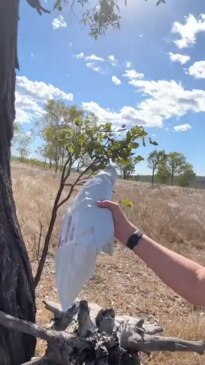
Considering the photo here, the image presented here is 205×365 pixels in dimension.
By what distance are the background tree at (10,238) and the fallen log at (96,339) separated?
159 mm

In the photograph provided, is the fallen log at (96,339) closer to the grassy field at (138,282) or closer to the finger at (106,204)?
the finger at (106,204)

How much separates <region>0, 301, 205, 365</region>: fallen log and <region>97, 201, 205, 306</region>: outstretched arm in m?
0.51

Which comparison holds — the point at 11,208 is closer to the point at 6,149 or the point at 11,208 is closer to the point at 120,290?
the point at 6,149

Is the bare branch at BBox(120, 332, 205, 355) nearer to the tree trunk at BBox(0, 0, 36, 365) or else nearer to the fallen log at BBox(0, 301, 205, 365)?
the fallen log at BBox(0, 301, 205, 365)

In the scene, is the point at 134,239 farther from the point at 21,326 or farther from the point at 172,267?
the point at 21,326

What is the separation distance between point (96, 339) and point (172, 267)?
601mm

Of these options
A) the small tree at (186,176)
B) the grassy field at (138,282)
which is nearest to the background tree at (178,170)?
the small tree at (186,176)

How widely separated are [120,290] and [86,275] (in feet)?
17.7

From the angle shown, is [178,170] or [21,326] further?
[178,170]

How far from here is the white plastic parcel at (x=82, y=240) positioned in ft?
6.70

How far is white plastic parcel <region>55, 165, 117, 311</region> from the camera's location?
2041 mm

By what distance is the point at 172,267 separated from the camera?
7.33ft

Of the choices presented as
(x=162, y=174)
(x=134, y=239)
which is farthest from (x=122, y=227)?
(x=162, y=174)

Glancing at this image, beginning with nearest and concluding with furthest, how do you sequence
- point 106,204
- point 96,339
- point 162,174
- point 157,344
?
point 106,204
point 96,339
point 157,344
point 162,174
